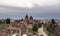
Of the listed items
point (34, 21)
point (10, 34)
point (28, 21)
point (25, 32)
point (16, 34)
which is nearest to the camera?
point (10, 34)

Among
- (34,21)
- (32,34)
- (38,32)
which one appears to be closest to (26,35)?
(32,34)

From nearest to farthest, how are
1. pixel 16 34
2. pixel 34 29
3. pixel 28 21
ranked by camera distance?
1. pixel 16 34
2. pixel 34 29
3. pixel 28 21

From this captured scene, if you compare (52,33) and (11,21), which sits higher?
(11,21)

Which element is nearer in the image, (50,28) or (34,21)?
(50,28)

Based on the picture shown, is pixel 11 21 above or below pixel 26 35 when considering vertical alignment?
above

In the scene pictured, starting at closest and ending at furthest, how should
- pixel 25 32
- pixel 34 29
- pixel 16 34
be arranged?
pixel 16 34 < pixel 25 32 < pixel 34 29

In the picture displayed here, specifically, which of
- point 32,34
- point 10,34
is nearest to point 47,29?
point 32,34

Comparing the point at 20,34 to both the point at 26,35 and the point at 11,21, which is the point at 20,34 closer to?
the point at 26,35

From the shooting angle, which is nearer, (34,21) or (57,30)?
(57,30)

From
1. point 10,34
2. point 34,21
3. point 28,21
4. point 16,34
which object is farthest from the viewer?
point 34,21

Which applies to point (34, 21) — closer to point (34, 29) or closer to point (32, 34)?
point (34, 29)
